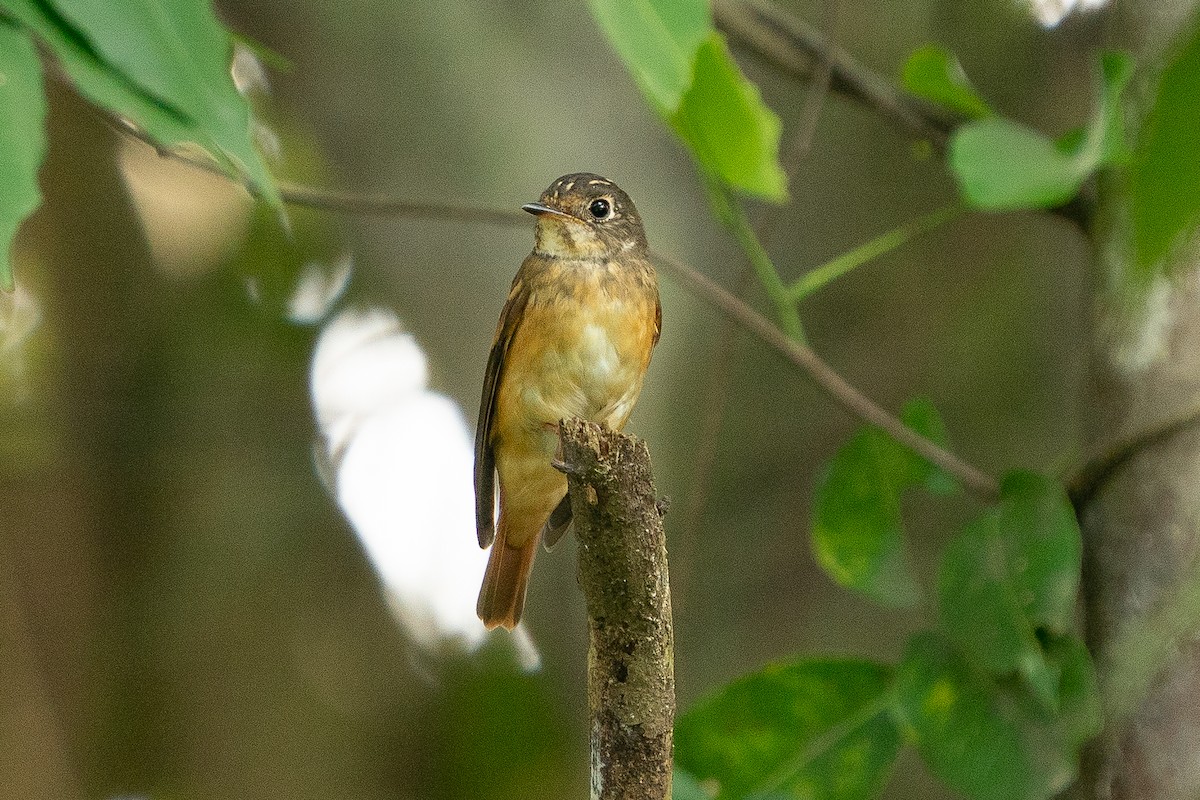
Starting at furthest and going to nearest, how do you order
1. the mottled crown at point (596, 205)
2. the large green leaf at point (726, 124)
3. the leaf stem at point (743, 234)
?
the mottled crown at point (596, 205)
the leaf stem at point (743, 234)
the large green leaf at point (726, 124)

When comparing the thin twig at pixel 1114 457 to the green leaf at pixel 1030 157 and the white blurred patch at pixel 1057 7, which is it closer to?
the green leaf at pixel 1030 157

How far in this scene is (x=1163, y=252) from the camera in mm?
563

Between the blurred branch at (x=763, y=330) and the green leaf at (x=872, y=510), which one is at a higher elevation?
the blurred branch at (x=763, y=330)

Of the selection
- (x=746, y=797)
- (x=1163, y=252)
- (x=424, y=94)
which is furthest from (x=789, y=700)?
(x=1163, y=252)

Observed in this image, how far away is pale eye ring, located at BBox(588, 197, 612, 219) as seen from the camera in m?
3.72

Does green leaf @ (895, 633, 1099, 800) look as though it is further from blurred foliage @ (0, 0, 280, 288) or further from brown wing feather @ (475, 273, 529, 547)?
blurred foliage @ (0, 0, 280, 288)

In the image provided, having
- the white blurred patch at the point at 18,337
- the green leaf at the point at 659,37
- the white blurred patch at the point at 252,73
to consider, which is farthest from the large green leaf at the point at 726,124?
the white blurred patch at the point at 18,337

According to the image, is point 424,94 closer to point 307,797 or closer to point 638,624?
point 307,797

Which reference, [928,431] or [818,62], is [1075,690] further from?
[818,62]

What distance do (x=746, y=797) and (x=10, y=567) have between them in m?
2.69

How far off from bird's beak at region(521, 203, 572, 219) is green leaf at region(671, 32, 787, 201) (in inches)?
48.3

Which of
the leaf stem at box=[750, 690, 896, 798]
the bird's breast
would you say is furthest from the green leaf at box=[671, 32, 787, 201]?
the leaf stem at box=[750, 690, 896, 798]

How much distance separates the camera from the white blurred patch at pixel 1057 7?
4.20m

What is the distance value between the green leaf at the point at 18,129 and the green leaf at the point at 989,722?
2438 millimetres
